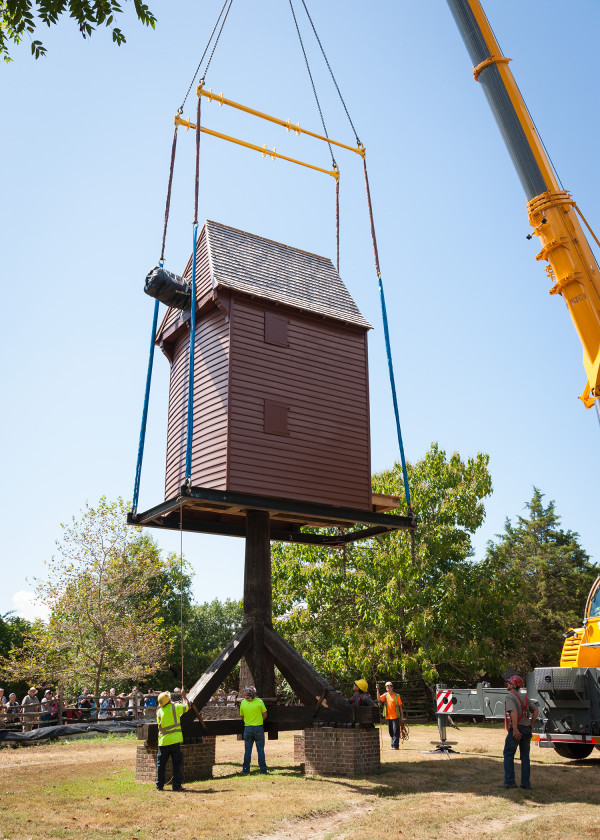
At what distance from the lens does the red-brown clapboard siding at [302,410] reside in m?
13.9

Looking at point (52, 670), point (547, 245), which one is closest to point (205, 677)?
point (547, 245)

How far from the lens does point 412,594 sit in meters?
28.4

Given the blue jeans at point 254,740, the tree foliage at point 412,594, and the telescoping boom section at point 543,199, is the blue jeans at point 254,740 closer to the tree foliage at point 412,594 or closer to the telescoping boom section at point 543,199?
the telescoping boom section at point 543,199

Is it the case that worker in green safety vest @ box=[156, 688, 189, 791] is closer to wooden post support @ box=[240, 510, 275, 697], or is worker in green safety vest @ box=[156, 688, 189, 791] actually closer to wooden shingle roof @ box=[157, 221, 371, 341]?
wooden post support @ box=[240, 510, 275, 697]

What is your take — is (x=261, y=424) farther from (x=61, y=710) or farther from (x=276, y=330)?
(x=61, y=710)

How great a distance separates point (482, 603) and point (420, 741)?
1007 cm

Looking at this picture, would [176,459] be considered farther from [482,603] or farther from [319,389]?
[482,603]

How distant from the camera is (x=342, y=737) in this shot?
41.4ft

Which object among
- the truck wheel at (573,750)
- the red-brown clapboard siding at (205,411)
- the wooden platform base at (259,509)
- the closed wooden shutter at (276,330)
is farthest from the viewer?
the closed wooden shutter at (276,330)

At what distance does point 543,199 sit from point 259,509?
8.21 metres

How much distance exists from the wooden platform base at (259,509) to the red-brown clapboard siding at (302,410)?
241mm

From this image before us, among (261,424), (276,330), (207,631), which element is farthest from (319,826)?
(207,631)

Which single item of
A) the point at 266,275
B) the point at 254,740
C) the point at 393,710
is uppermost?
the point at 266,275

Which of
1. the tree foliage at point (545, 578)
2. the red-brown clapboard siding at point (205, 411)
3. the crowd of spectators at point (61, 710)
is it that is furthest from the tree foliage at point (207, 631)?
the red-brown clapboard siding at point (205, 411)
